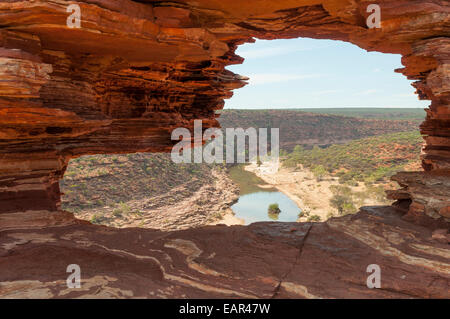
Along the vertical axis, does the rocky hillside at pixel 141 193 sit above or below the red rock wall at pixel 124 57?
below

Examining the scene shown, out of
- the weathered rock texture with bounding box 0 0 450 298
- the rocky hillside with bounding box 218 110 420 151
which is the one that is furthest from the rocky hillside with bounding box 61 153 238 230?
the rocky hillside with bounding box 218 110 420 151

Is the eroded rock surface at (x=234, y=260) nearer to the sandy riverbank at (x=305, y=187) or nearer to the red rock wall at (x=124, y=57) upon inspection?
the red rock wall at (x=124, y=57)

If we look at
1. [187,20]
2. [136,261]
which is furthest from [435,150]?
[136,261]

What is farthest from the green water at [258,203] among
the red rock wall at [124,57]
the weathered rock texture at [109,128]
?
the weathered rock texture at [109,128]

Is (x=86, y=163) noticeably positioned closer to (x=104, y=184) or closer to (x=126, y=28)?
(x=104, y=184)

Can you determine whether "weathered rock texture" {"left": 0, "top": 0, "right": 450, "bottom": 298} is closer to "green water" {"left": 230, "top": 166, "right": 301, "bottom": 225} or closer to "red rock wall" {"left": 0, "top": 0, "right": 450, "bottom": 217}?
"red rock wall" {"left": 0, "top": 0, "right": 450, "bottom": 217}

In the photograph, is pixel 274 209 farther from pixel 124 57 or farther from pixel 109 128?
pixel 124 57

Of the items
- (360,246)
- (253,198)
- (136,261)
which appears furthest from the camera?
(253,198)
